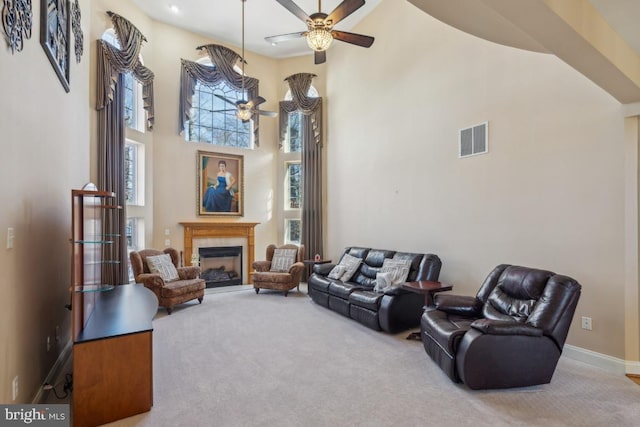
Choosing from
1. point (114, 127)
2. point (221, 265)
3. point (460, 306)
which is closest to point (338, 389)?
point (460, 306)

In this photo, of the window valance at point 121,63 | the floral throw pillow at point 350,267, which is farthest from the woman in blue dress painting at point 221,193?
the floral throw pillow at point 350,267

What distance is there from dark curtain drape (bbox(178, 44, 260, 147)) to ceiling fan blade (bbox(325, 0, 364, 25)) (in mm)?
3867

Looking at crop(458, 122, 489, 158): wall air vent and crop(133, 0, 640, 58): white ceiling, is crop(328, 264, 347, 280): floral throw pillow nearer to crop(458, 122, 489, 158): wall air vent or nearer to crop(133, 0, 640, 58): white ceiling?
crop(458, 122, 489, 158): wall air vent

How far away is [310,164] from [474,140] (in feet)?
13.2

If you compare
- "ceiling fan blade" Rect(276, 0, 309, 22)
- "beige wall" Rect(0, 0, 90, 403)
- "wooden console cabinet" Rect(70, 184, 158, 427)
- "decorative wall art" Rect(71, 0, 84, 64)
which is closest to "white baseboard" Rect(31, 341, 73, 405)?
"beige wall" Rect(0, 0, 90, 403)

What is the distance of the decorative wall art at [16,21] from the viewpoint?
76.3 inches

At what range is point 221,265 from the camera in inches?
299

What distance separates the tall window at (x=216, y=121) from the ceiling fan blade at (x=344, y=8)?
168 inches

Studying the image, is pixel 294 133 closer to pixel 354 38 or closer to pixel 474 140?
pixel 354 38

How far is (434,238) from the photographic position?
4.92 metres

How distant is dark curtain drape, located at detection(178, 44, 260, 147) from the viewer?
691 cm

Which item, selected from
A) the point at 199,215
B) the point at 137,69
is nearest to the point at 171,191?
the point at 199,215

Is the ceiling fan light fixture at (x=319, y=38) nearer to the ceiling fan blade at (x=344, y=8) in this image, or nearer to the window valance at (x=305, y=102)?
the ceiling fan blade at (x=344, y=8)

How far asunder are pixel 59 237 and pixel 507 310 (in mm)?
4455
